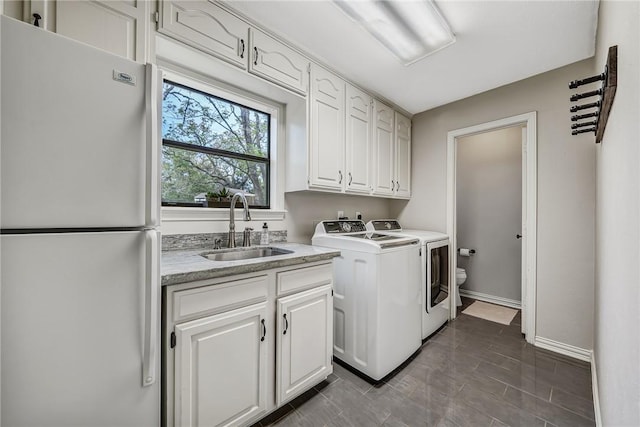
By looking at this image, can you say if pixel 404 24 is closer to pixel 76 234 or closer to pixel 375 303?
pixel 375 303

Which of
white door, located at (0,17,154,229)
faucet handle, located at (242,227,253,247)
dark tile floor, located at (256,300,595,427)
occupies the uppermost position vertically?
white door, located at (0,17,154,229)

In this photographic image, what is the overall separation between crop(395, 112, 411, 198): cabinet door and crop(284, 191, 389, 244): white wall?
48 cm

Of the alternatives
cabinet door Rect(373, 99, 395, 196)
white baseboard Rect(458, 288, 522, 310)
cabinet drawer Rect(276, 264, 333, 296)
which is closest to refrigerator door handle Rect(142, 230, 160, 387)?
cabinet drawer Rect(276, 264, 333, 296)

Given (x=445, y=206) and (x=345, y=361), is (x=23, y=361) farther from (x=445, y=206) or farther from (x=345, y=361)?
(x=445, y=206)

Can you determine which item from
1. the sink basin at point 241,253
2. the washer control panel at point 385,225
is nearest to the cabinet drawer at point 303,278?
the sink basin at point 241,253

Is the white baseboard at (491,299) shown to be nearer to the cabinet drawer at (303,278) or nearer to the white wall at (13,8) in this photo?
the cabinet drawer at (303,278)

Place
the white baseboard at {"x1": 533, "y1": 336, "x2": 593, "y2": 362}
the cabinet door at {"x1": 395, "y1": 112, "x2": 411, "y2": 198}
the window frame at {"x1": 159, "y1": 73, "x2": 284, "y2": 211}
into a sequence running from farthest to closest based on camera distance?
the cabinet door at {"x1": 395, "y1": 112, "x2": 411, "y2": 198}, the white baseboard at {"x1": 533, "y1": 336, "x2": 593, "y2": 362}, the window frame at {"x1": 159, "y1": 73, "x2": 284, "y2": 211}

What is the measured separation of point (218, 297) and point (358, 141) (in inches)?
75.7

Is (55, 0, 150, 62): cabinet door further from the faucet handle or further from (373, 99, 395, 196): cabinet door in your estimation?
(373, 99, 395, 196): cabinet door

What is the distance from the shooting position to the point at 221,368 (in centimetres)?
120

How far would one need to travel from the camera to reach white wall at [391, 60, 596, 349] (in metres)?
2.06

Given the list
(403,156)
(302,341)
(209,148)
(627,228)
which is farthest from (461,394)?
(209,148)

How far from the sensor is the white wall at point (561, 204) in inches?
81.0

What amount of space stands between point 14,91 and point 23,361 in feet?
2.65
